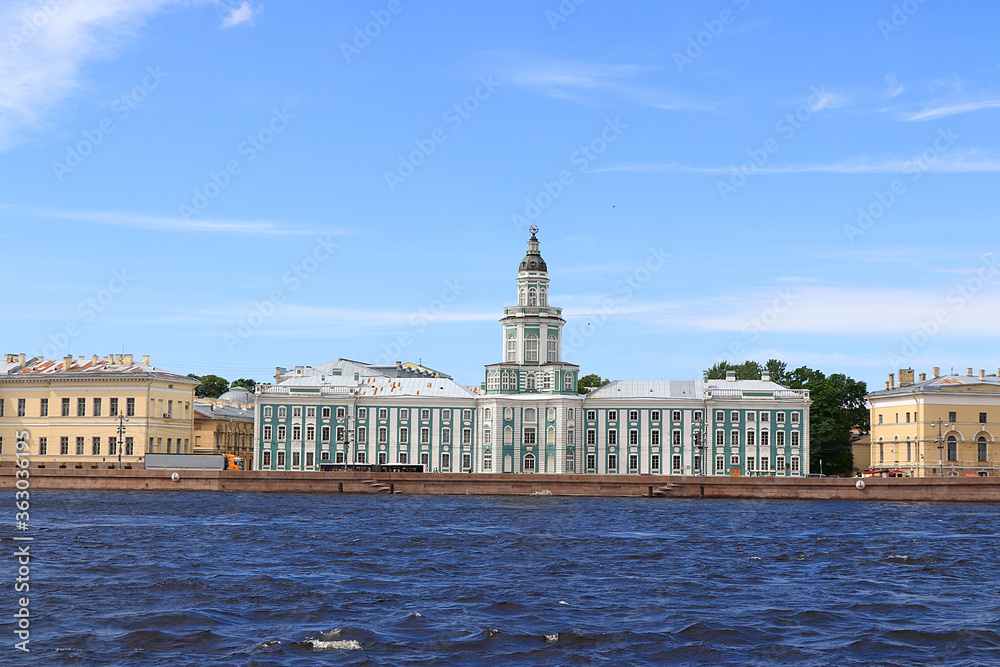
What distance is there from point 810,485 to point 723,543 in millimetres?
37355

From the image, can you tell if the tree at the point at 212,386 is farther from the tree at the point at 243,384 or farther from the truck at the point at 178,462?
the truck at the point at 178,462

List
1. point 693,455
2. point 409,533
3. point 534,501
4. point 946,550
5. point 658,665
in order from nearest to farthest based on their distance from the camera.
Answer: point 658,665 → point 946,550 → point 409,533 → point 534,501 → point 693,455

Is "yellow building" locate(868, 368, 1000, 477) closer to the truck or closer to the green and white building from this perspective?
the green and white building

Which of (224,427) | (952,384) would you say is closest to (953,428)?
(952,384)

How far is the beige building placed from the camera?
10456 cm

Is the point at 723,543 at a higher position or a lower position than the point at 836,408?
lower

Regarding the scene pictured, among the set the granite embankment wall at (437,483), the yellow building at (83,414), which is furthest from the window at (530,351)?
the yellow building at (83,414)

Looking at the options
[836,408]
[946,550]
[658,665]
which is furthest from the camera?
[836,408]

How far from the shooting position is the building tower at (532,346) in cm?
9119

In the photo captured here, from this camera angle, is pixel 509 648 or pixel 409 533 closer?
pixel 509 648

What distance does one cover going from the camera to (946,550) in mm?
39250

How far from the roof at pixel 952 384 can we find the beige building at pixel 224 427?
50155 millimetres

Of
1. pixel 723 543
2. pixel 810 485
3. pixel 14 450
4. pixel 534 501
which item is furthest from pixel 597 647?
pixel 14 450

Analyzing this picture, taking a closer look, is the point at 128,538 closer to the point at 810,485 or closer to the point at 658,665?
the point at 658,665
